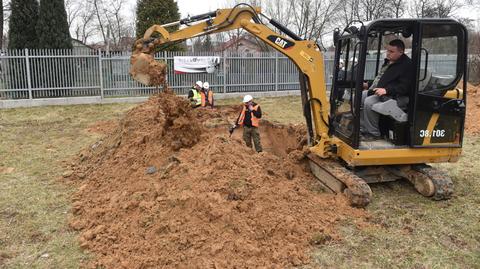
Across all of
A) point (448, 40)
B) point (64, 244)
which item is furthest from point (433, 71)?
point (64, 244)

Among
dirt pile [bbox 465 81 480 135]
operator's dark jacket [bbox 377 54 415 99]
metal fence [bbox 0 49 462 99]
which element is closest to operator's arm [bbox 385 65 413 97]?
operator's dark jacket [bbox 377 54 415 99]

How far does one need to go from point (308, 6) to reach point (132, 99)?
2149cm

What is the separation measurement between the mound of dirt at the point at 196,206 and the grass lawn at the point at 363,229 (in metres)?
0.26

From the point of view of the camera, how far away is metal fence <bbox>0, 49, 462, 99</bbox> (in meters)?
15.7

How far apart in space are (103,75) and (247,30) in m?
12.0

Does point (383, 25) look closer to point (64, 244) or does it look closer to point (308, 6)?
point (64, 244)

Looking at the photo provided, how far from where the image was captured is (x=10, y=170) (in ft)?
26.0

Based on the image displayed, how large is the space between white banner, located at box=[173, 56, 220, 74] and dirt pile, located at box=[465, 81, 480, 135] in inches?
387

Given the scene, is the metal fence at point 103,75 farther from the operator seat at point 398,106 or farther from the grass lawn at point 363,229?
the operator seat at point 398,106

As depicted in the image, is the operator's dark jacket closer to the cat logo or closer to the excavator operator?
the excavator operator

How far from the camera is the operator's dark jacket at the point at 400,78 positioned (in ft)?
18.7

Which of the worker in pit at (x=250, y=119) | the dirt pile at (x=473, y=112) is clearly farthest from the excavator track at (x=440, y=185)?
the dirt pile at (x=473, y=112)

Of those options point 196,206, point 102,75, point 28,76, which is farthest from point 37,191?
point 102,75

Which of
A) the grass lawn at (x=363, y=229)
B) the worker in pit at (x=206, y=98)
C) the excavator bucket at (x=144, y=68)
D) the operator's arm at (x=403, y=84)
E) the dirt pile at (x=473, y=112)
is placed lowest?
the grass lawn at (x=363, y=229)
